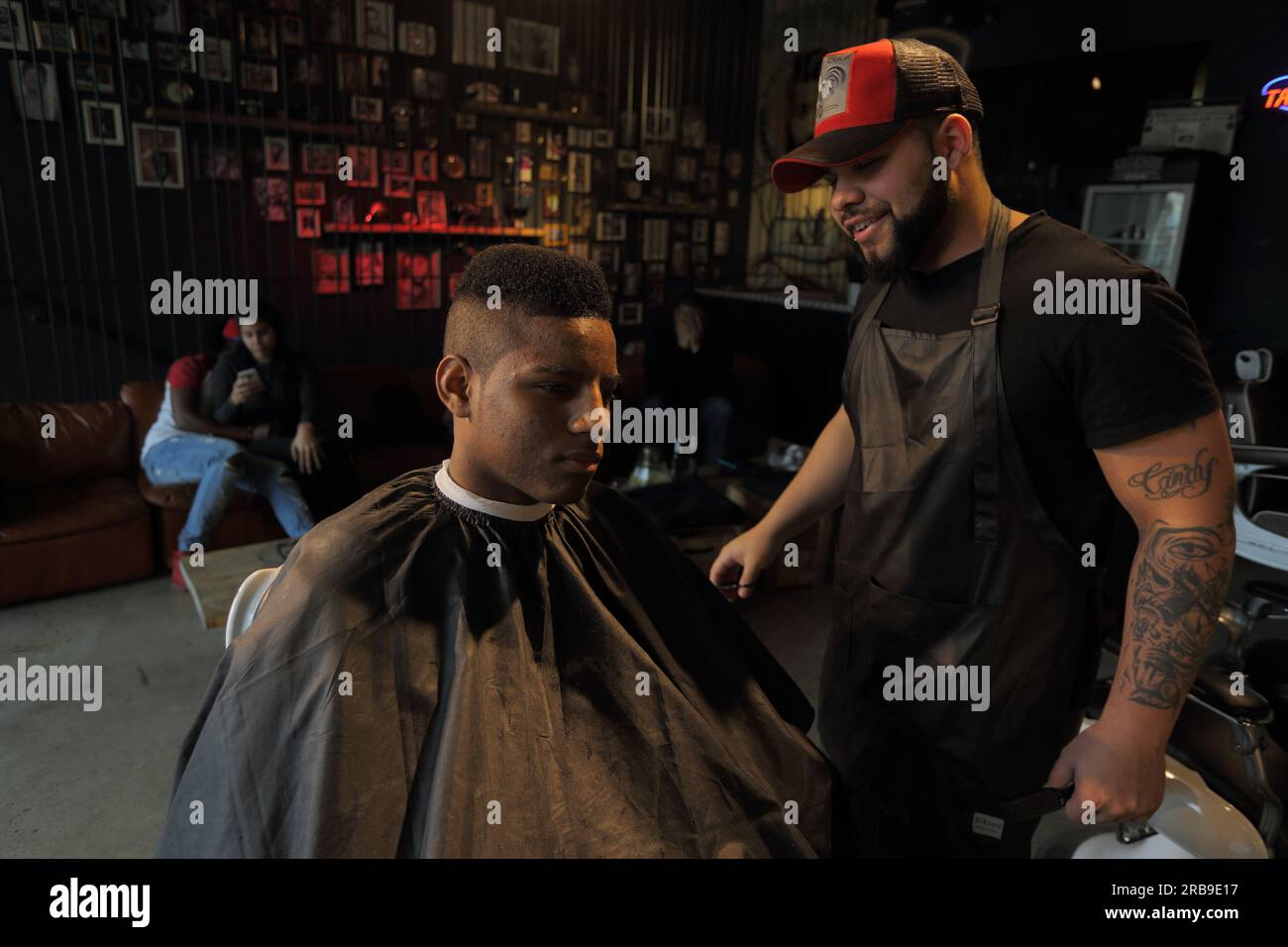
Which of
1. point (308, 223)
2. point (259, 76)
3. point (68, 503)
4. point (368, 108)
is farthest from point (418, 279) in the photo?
point (68, 503)

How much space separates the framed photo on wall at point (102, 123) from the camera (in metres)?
4.39

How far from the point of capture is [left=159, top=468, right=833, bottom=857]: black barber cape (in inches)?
38.8

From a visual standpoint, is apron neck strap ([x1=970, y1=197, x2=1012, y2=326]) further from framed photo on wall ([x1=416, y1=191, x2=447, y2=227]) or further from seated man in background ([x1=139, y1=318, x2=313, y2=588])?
framed photo on wall ([x1=416, y1=191, x2=447, y2=227])

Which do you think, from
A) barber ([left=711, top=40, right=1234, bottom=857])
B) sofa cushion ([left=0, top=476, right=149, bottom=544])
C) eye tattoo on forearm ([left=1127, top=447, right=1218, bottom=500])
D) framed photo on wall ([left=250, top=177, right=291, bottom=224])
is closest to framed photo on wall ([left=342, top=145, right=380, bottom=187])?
framed photo on wall ([left=250, top=177, right=291, bottom=224])

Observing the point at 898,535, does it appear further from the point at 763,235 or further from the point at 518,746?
the point at 763,235

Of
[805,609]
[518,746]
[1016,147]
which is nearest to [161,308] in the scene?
[805,609]

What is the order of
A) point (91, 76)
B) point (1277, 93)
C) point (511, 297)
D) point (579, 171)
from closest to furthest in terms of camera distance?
1. point (511, 297)
2. point (91, 76)
3. point (1277, 93)
4. point (579, 171)

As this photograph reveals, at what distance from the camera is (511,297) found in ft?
3.71

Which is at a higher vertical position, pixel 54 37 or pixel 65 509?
pixel 54 37

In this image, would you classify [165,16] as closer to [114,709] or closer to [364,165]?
[364,165]

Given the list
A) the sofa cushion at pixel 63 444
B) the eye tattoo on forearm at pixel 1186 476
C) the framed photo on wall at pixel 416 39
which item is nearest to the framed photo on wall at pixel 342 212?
the framed photo on wall at pixel 416 39

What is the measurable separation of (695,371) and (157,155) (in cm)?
327

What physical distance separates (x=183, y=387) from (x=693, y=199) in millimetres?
4390
